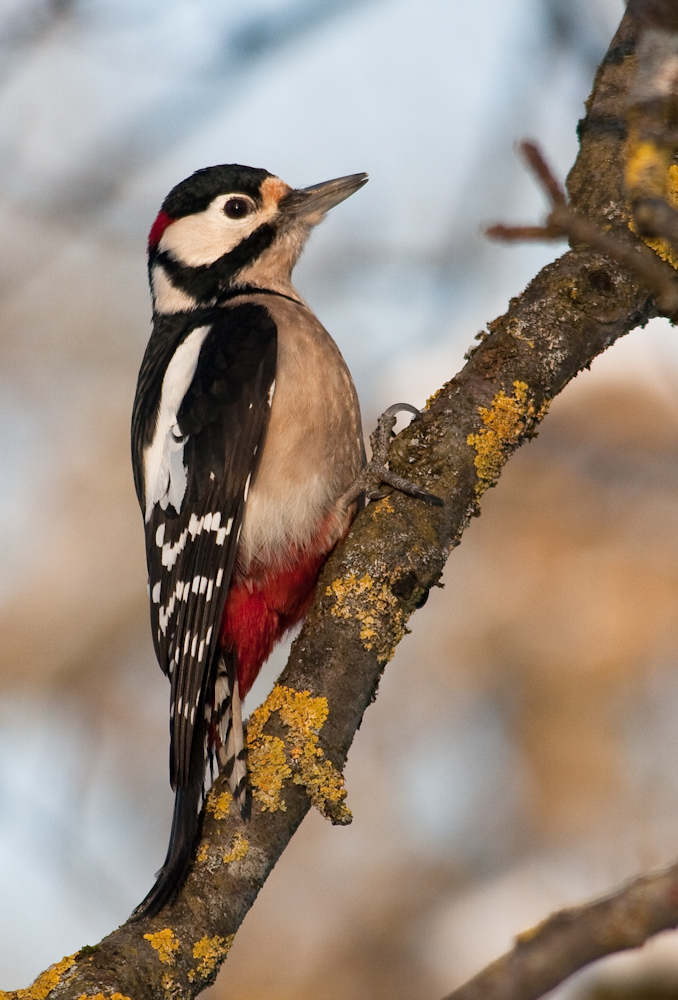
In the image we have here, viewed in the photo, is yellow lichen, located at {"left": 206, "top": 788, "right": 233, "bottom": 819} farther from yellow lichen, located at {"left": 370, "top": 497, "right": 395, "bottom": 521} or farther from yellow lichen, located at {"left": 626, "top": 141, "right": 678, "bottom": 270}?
yellow lichen, located at {"left": 626, "top": 141, "right": 678, "bottom": 270}

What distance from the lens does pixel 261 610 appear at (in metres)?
3.54

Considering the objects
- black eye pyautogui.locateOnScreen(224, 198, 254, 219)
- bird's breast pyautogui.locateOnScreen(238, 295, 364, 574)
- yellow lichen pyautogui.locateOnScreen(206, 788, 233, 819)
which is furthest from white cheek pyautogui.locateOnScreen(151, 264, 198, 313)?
yellow lichen pyautogui.locateOnScreen(206, 788, 233, 819)

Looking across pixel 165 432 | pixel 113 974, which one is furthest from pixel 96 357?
pixel 113 974

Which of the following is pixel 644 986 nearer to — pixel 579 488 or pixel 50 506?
pixel 579 488

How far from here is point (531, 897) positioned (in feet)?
18.9

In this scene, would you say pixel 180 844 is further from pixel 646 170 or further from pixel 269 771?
pixel 646 170

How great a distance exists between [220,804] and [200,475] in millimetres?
1194

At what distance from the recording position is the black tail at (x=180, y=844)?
7.97 ft

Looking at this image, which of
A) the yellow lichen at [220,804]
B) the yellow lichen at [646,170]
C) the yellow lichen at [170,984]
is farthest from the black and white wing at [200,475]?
the yellow lichen at [646,170]

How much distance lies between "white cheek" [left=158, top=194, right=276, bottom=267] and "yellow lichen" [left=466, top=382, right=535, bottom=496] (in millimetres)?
1847

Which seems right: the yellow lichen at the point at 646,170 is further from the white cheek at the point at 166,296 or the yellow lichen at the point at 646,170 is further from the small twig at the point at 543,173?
the white cheek at the point at 166,296

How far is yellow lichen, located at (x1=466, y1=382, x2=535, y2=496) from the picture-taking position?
2.89 meters

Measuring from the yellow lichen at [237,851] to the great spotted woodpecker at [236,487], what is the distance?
1.69 ft

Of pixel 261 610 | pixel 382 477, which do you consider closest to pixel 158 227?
pixel 261 610
